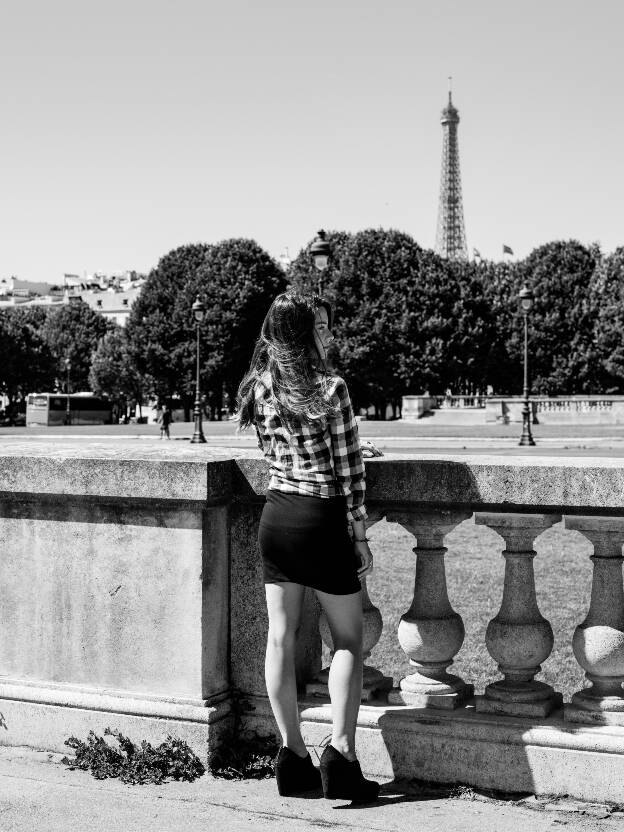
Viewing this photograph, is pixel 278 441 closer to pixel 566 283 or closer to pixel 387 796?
pixel 387 796

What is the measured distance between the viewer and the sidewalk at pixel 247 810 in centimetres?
377

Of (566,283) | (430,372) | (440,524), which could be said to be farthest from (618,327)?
(440,524)

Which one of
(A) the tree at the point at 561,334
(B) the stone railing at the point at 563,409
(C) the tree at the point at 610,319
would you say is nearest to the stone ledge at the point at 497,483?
(B) the stone railing at the point at 563,409

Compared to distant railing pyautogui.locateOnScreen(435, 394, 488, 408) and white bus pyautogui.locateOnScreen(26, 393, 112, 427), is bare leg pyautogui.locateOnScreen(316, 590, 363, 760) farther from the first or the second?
white bus pyautogui.locateOnScreen(26, 393, 112, 427)

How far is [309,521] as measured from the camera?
12.7 feet

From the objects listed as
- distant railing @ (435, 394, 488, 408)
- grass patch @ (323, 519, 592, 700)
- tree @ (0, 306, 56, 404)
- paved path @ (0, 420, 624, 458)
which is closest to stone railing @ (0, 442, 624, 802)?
grass patch @ (323, 519, 592, 700)

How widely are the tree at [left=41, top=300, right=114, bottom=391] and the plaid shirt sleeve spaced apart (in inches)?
4117

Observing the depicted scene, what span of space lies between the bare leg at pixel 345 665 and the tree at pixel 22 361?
88324 millimetres

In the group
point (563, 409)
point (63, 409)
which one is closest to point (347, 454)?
point (563, 409)

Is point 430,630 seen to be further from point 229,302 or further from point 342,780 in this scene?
point 229,302

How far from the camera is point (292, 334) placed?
3973 mm

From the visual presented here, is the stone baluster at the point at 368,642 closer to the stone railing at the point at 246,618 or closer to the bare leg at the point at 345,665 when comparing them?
the stone railing at the point at 246,618

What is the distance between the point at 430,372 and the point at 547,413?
824 centimetres

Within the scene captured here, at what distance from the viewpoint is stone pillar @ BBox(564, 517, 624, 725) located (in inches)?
160
